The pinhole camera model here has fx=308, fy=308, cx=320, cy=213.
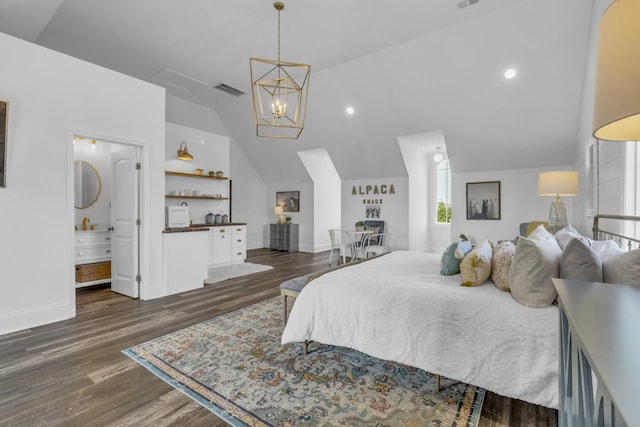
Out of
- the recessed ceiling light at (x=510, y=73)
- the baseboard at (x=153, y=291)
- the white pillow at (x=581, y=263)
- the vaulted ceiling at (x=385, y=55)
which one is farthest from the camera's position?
the recessed ceiling light at (x=510, y=73)

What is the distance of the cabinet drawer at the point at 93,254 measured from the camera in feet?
14.8

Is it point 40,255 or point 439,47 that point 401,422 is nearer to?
point 40,255

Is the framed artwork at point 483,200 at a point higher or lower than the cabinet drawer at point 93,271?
higher

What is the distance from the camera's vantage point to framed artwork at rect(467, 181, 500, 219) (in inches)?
256

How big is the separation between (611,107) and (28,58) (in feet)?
15.1

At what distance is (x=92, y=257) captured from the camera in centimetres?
464

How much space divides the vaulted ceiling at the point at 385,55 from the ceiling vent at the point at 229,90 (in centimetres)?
18

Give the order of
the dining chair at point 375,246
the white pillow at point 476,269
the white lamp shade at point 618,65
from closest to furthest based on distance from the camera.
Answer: the white lamp shade at point 618,65, the white pillow at point 476,269, the dining chair at point 375,246

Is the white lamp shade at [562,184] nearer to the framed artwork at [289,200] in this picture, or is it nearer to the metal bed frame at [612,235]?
the metal bed frame at [612,235]

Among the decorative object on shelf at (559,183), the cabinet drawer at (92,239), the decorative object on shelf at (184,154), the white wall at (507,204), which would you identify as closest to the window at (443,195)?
the white wall at (507,204)

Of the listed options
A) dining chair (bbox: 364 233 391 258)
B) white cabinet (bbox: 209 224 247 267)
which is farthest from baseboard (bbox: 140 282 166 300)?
dining chair (bbox: 364 233 391 258)

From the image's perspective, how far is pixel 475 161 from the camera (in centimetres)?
646

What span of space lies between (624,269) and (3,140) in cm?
486

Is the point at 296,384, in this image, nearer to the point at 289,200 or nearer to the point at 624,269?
the point at 624,269
